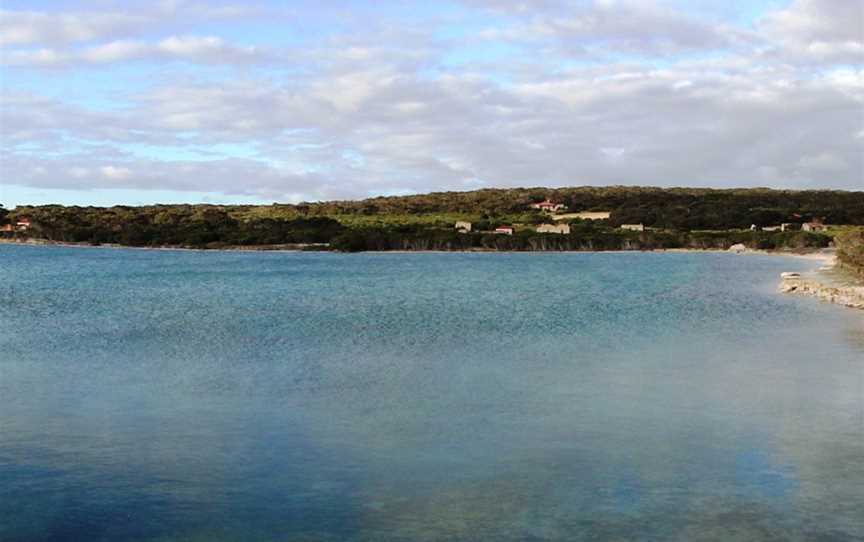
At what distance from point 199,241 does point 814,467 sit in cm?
10444

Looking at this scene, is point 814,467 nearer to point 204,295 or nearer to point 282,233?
point 204,295

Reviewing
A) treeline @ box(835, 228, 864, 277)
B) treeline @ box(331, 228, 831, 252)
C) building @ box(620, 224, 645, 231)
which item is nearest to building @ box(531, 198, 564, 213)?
building @ box(620, 224, 645, 231)

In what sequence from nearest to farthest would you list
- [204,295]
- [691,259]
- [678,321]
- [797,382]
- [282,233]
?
[797,382] → [678,321] → [204,295] → [691,259] → [282,233]

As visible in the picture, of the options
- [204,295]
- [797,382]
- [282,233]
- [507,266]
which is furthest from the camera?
[282,233]

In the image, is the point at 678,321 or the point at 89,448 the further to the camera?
the point at 678,321

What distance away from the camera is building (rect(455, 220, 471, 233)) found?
4181 inches

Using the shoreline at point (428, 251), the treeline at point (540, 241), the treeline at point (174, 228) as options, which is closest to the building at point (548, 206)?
the treeline at point (540, 241)

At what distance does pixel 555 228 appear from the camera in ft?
357

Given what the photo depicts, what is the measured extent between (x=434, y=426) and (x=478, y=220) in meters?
102

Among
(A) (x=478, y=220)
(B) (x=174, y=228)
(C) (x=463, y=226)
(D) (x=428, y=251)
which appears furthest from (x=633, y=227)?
(B) (x=174, y=228)

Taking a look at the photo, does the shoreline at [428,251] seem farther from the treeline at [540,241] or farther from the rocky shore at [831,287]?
the rocky shore at [831,287]

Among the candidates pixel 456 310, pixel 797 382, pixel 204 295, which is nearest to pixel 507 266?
pixel 204 295

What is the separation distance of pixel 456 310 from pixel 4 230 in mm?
113697

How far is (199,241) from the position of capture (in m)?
111
